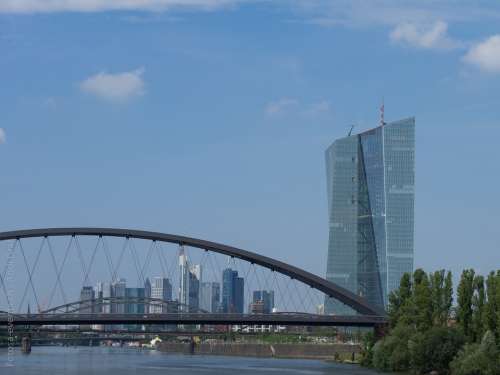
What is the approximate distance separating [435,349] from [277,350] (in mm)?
80630

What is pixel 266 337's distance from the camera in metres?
173

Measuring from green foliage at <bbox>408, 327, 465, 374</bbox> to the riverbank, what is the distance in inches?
1476

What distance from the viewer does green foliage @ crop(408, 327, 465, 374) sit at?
71.9m

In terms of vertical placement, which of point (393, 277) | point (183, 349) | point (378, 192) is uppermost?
point (378, 192)

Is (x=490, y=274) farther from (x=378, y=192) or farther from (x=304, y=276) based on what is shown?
(x=378, y=192)

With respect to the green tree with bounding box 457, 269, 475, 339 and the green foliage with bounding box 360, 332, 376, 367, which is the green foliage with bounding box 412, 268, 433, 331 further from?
the green foliage with bounding box 360, 332, 376, 367

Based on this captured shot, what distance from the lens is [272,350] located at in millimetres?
153875

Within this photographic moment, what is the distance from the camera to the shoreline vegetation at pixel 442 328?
220 feet

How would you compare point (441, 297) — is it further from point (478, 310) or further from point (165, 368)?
point (165, 368)

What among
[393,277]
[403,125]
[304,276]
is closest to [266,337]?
[393,277]

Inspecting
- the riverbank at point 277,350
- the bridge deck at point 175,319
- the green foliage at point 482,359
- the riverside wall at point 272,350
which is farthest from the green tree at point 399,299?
the riverside wall at point 272,350

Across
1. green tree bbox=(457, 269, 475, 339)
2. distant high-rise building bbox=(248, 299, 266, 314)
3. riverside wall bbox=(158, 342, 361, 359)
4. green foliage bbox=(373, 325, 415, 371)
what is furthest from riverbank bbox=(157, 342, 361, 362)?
green tree bbox=(457, 269, 475, 339)

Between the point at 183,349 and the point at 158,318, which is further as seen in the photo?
the point at 183,349

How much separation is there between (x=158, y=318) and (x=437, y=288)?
67.2 feet
